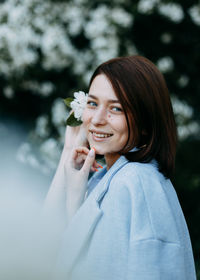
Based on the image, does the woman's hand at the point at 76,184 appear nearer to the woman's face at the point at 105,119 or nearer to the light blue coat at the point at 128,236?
the woman's face at the point at 105,119

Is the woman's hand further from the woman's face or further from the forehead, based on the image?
the forehead

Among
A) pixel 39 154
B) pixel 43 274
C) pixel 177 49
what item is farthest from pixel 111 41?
pixel 43 274

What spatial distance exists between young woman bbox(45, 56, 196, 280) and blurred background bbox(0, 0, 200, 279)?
2.67 meters

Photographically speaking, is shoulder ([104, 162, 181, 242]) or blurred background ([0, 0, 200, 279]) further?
blurred background ([0, 0, 200, 279])

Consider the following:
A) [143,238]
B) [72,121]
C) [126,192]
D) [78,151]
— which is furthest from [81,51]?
[143,238]

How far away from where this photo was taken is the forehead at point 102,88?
149 centimetres

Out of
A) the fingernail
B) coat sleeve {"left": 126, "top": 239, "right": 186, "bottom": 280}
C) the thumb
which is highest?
the fingernail

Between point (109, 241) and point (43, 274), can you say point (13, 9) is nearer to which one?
point (109, 241)

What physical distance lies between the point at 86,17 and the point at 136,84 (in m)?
4.04

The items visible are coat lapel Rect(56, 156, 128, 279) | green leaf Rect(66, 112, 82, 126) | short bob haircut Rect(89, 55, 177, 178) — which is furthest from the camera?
green leaf Rect(66, 112, 82, 126)

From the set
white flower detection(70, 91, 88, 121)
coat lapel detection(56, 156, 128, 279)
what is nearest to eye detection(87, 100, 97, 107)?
white flower detection(70, 91, 88, 121)

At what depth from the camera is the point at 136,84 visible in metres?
1.44

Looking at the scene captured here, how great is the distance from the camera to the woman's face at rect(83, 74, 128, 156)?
1.49m

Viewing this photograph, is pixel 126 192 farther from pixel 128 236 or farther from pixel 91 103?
pixel 91 103
